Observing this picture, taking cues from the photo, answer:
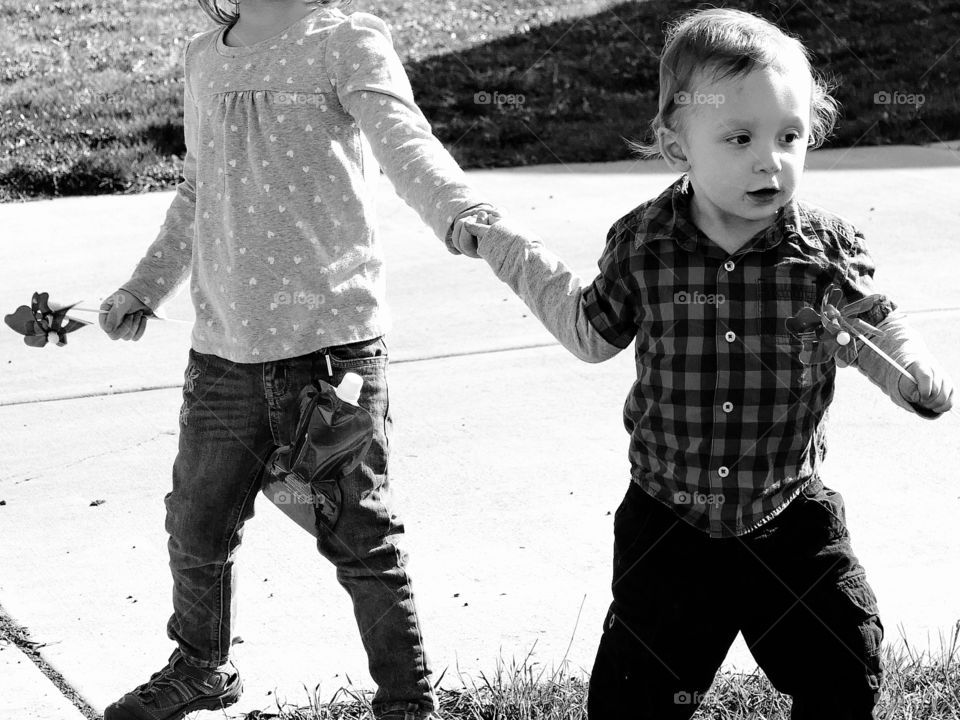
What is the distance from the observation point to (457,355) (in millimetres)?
4945

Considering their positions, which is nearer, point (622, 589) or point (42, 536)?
point (622, 589)

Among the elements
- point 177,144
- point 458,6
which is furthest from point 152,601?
point 458,6

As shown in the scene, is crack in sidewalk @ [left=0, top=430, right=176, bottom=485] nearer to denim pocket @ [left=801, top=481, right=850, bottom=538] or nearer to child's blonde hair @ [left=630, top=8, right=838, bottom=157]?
child's blonde hair @ [left=630, top=8, right=838, bottom=157]

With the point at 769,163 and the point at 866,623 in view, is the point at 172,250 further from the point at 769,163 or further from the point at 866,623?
the point at 866,623

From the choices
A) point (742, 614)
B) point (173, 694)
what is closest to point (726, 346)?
point (742, 614)

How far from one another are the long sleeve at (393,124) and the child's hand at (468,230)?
0.01 meters

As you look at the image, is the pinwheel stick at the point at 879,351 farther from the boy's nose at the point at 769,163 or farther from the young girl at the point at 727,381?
the boy's nose at the point at 769,163

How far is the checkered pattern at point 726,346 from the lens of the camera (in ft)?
6.81

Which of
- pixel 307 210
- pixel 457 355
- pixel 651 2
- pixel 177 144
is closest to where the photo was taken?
pixel 307 210

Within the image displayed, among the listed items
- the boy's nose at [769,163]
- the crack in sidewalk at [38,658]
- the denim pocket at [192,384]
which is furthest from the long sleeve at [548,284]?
the crack in sidewalk at [38,658]

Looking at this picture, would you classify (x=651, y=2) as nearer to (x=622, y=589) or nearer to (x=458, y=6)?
(x=458, y=6)

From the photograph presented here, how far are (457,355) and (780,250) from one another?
9.58 ft

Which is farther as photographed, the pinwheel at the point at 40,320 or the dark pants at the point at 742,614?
the pinwheel at the point at 40,320

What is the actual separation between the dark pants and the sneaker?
2.83ft
